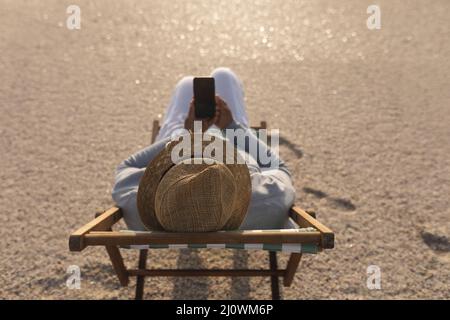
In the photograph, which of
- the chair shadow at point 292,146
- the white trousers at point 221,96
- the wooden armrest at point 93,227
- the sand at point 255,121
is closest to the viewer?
the wooden armrest at point 93,227

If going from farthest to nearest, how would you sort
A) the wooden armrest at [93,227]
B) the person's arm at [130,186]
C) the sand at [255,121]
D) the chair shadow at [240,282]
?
the sand at [255,121], the chair shadow at [240,282], the person's arm at [130,186], the wooden armrest at [93,227]

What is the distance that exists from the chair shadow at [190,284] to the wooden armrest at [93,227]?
68 centimetres

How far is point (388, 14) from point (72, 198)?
454cm

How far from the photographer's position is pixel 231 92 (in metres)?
2.82

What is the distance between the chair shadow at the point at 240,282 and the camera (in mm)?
2312

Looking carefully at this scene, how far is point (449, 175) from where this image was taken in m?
3.24

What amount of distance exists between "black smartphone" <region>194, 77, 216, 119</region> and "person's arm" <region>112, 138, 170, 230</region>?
46cm

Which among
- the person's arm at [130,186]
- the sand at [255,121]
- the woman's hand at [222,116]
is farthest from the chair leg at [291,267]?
the woman's hand at [222,116]

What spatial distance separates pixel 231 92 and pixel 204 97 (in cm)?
40

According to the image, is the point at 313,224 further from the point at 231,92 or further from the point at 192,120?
the point at 231,92

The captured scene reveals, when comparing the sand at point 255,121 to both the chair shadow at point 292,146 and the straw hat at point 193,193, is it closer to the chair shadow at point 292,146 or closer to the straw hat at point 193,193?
the chair shadow at point 292,146

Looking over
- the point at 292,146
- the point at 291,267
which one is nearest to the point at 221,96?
the point at 292,146

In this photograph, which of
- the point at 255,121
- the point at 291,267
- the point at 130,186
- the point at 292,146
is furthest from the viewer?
the point at 255,121
